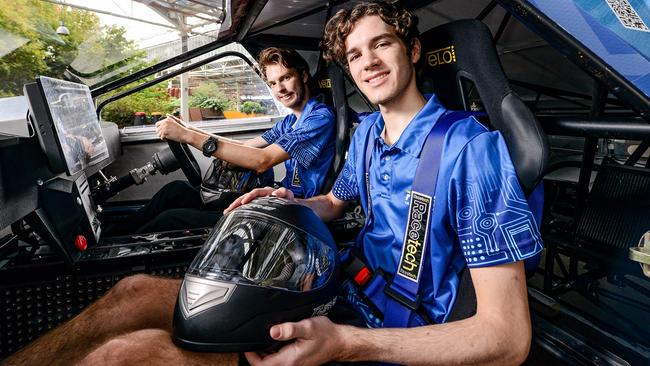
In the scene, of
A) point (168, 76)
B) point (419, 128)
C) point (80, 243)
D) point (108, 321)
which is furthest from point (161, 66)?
point (419, 128)

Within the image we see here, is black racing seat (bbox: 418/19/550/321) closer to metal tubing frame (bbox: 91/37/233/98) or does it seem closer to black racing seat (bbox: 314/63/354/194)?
black racing seat (bbox: 314/63/354/194)

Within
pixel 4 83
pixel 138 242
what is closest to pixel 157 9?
pixel 4 83

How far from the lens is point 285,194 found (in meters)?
1.23

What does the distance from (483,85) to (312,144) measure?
1.16 meters

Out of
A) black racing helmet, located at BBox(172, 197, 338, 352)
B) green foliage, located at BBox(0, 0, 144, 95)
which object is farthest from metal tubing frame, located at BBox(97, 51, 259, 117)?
black racing helmet, located at BBox(172, 197, 338, 352)

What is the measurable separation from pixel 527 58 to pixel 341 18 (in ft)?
5.27

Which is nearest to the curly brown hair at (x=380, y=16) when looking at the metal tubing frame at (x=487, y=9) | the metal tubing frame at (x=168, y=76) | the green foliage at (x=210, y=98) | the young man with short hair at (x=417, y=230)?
the young man with short hair at (x=417, y=230)

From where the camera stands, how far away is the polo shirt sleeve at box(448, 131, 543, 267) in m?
0.74

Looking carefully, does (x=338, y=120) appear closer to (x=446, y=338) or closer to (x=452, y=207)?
(x=452, y=207)

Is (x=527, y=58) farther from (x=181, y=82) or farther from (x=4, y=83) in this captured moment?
(x=4, y=83)

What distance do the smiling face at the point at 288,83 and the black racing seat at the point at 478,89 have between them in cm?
111

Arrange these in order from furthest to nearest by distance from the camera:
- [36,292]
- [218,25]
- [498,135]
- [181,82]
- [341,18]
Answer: [181,82] < [218,25] < [36,292] < [341,18] < [498,135]

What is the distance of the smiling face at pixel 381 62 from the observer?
1.01 metres

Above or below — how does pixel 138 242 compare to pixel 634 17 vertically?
below
